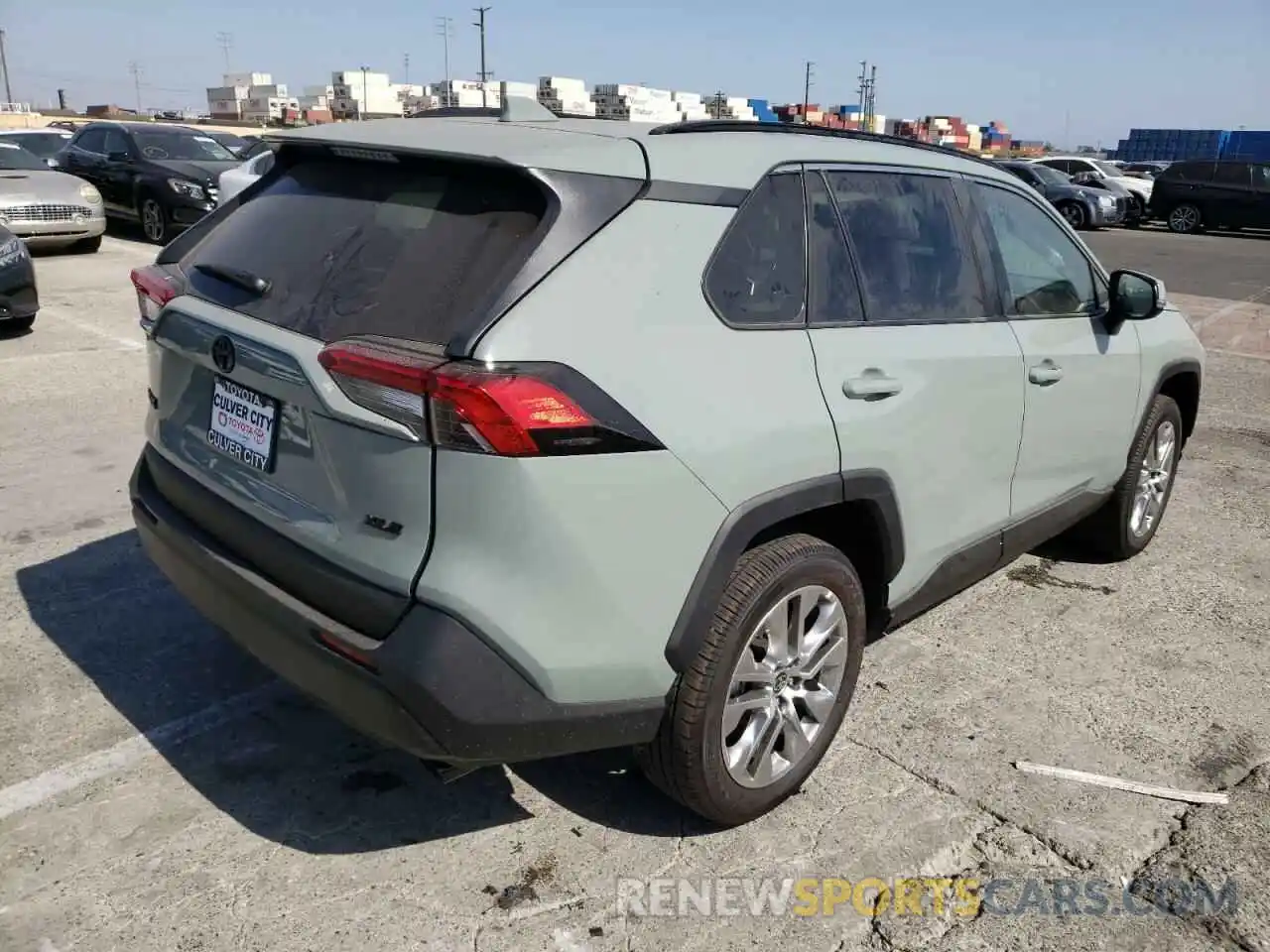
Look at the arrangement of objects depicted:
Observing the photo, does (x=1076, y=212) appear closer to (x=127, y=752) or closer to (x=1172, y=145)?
(x=127, y=752)

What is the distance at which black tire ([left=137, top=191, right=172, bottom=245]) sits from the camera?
13789 mm

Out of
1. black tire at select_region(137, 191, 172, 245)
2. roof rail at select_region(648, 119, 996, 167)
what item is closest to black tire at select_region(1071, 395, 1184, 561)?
roof rail at select_region(648, 119, 996, 167)

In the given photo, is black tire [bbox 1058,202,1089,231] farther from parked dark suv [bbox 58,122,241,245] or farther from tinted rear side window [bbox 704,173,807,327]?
tinted rear side window [bbox 704,173,807,327]

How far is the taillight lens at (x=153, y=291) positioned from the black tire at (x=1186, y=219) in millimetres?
26786

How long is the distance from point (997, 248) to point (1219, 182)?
2488 cm

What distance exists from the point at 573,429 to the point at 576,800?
1262 millimetres

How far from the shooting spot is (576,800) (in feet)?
9.55

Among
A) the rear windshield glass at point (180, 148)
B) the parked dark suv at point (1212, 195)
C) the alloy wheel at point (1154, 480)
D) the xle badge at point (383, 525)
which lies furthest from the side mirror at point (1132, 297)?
the parked dark suv at point (1212, 195)

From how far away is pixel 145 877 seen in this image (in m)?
2.52

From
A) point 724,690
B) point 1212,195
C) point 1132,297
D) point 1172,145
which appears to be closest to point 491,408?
point 724,690

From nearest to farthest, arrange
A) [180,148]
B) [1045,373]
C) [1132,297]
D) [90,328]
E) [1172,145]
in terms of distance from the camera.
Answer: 1. [1045,373]
2. [1132,297]
3. [90,328]
4. [180,148]
5. [1172,145]

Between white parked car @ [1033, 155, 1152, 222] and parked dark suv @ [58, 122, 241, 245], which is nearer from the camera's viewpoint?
parked dark suv @ [58, 122, 241, 245]

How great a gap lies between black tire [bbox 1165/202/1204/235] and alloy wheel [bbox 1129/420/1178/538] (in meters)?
23.3

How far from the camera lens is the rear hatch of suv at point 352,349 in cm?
216
